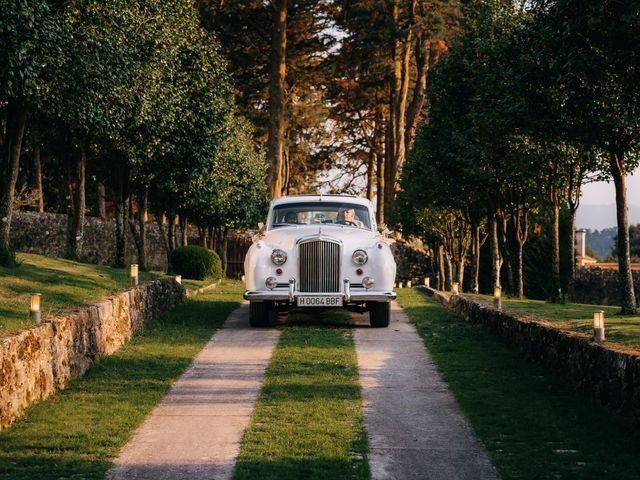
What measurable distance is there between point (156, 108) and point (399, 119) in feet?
72.9

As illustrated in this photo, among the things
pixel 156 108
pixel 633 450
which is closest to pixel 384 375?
pixel 633 450

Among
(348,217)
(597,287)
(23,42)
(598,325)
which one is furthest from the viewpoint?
(597,287)

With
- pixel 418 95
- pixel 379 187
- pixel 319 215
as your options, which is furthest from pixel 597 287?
pixel 319 215

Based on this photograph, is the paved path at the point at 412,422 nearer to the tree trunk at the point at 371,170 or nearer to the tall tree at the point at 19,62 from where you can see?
the tall tree at the point at 19,62

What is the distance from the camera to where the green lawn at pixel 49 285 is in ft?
41.0

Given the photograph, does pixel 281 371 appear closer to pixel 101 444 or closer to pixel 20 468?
pixel 101 444

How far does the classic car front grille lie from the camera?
54.2 feet

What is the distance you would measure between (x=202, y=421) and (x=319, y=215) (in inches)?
361

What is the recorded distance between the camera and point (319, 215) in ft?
60.0

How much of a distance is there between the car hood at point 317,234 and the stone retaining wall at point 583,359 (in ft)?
9.29

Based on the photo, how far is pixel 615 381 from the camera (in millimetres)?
9289

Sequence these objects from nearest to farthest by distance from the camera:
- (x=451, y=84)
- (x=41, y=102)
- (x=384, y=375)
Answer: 1. (x=384, y=375)
2. (x=41, y=102)
3. (x=451, y=84)

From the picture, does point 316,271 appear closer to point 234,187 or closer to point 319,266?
point 319,266

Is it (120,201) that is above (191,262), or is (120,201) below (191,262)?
above
